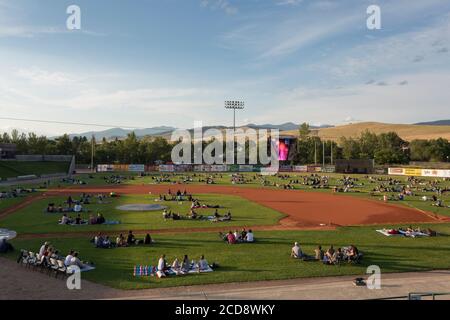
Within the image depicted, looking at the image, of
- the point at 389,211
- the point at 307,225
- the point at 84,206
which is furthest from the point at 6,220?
the point at 389,211

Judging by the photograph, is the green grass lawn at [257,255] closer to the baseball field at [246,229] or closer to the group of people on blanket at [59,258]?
the baseball field at [246,229]

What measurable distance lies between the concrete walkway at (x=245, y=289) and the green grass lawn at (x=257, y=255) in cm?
78

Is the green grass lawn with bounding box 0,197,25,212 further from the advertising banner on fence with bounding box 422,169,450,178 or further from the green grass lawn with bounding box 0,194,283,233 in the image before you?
the advertising banner on fence with bounding box 422,169,450,178

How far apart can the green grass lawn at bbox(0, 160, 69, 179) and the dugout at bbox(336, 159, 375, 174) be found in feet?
238

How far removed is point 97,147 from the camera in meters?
146

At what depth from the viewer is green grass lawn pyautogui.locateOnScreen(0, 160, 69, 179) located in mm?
88019

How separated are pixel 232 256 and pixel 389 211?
25954mm

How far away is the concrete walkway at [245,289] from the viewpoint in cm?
1762

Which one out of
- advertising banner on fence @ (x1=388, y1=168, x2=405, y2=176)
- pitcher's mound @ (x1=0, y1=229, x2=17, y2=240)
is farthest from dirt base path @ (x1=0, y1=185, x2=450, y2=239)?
advertising banner on fence @ (x1=388, y1=168, x2=405, y2=176)

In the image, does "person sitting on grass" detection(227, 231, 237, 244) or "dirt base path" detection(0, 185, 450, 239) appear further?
"dirt base path" detection(0, 185, 450, 239)

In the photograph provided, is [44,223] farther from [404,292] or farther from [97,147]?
[97,147]

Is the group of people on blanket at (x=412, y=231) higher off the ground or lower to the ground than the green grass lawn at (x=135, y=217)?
lower

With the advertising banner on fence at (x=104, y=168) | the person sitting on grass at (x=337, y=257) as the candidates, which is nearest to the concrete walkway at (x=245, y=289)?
the person sitting on grass at (x=337, y=257)

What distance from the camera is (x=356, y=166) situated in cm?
10562
